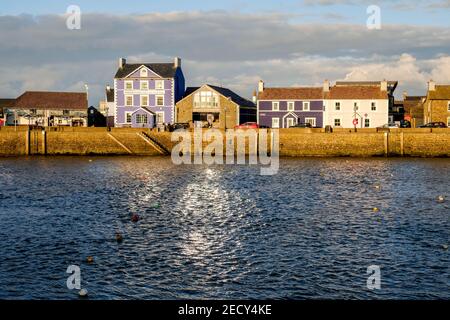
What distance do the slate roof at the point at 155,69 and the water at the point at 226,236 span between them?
155ft

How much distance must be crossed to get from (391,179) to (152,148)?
35.4 metres

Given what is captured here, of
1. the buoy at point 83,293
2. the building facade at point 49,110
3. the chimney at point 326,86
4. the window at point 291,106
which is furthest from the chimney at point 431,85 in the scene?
the buoy at point 83,293

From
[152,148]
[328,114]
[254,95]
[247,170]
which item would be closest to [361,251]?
[247,170]

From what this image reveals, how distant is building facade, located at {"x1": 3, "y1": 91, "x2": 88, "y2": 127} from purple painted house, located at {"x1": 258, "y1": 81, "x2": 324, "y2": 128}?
3351 centimetres

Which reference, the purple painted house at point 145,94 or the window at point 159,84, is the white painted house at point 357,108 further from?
the window at point 159,84

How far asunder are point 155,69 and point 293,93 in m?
24.7

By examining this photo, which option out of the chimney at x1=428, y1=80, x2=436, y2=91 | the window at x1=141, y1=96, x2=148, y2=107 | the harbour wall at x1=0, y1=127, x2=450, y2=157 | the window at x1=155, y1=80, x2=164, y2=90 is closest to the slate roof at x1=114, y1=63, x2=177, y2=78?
the window at x1=155, y1=80, x2=164, y2=90

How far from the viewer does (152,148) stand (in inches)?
3007

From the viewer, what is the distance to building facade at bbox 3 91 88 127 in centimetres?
10344

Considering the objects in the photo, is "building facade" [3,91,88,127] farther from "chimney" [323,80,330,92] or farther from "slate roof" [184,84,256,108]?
"chimney" [323,80,330,92]

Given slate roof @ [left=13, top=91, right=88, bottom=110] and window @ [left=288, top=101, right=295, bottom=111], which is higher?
slate roof @ [left=13, top=91, right=88, bottom=110]

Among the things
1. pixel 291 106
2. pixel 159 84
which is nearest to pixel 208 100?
pixel 159 84

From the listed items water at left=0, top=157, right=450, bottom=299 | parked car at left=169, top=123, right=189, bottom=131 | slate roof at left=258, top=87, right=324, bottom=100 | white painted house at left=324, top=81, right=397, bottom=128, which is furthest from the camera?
slate roof at left=258, top=87, right=324, bottom=100

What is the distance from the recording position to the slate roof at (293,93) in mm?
97169
